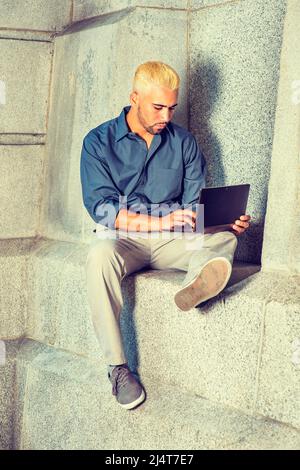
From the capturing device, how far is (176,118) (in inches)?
231

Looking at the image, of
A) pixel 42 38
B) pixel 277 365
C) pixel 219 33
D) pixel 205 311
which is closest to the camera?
pixel 277 365

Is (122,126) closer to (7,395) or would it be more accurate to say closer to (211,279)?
(211,279)

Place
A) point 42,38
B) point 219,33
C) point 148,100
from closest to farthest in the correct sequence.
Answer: point 148,100
point 219,33
point 42,38

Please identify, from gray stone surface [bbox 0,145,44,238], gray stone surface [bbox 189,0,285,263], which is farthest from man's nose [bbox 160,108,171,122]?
gray stone surface [bbox 0,145,44,238]

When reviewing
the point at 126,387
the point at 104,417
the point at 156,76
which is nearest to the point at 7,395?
the point at 104,417

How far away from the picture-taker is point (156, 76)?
498 centimetres

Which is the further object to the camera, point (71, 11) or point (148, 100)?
point (71, 11)

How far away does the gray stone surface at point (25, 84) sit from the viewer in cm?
613

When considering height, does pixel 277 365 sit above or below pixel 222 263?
below

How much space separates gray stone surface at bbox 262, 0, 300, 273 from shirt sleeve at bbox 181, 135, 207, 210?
66cm

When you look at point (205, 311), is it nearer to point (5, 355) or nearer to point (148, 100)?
point (148, 100)

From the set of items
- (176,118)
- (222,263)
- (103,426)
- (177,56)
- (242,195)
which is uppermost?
(177,56)

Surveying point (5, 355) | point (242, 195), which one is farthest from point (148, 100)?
point (5, 355)

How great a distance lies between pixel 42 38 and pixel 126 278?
2008 mm
